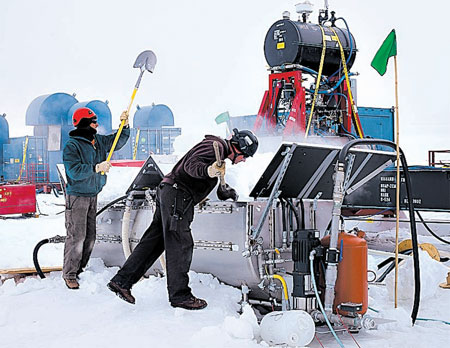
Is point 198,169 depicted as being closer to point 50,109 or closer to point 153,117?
point 50,109

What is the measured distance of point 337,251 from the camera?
3439 millimetres

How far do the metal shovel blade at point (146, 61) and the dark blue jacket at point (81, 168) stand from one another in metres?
0.84

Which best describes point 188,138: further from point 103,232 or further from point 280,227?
point 280,227

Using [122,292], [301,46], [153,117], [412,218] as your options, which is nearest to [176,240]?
[122,292]

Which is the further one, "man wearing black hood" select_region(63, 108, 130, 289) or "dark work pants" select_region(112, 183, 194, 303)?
"man wearing black hood" select_region(63, 108, 130, 289)

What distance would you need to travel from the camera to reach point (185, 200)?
392 centimetres

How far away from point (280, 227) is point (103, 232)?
6.27ft

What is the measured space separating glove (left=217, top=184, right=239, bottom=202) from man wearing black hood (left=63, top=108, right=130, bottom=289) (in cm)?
108

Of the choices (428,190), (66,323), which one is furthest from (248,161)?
(428,190)

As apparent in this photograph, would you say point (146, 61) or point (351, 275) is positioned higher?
point (146, 61)

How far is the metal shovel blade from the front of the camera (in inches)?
206

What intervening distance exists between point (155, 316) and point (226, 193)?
0.95 m

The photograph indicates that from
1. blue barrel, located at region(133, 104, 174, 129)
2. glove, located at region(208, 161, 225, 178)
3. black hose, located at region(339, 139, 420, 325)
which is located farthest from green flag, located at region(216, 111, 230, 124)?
blue barrel, located at region(133, 104, 174, 129)

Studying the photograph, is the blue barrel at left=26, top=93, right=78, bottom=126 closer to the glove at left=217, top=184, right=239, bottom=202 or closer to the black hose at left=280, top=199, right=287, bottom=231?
the glove at left=217, top=184, right=239, bottom=202
